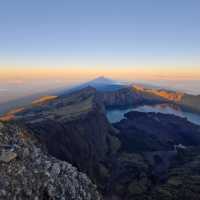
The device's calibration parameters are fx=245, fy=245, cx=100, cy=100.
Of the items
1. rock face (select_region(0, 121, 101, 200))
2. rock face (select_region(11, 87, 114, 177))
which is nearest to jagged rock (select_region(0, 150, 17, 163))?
rock face (select_region(0, 121, 101, 200))

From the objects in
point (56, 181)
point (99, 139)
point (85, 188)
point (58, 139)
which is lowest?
point (99, 139)

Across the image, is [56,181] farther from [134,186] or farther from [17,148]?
[134,186]

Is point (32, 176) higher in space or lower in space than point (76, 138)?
higher

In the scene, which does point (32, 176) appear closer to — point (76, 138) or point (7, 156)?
point (7, 156)

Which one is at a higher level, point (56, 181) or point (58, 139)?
point (56, 181)

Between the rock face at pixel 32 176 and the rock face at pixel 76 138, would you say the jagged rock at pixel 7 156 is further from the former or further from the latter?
the rock face at pixel 76 138

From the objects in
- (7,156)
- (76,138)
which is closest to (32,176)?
(7,156)

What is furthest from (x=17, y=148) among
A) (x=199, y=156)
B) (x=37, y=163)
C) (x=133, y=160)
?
(x=199, y=156)

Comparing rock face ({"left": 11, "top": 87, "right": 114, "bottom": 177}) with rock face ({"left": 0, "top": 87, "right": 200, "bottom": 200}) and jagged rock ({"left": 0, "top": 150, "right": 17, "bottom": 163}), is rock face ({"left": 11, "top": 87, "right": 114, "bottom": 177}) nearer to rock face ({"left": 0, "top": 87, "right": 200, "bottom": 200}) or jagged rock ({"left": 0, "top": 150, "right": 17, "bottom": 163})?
rock face ({"left": 0, "top": 87, "right": 200, "bottom": 200})

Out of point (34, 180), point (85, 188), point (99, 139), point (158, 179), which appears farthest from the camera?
point (99, 139)
